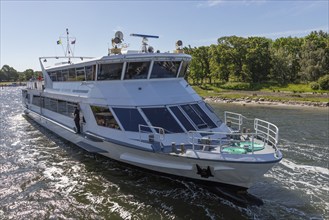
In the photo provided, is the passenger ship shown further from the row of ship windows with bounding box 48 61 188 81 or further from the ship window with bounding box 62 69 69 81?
the ship window with bounding box 62 69 69 81

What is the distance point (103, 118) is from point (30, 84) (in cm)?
1963

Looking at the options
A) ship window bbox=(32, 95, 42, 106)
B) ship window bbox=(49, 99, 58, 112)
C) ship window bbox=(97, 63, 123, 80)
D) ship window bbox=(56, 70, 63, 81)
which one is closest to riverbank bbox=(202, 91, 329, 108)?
ship window bbox=(32, 95, 42, 106)

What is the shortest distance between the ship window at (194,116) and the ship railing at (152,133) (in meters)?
1.69

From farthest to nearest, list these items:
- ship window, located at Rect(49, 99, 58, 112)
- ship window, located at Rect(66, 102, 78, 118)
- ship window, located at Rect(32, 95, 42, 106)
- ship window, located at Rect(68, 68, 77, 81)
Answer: ship window, located at Rect(32, 95, 42, 106), ship window, located at Rect(49, 99, 58, 112), ship window, located at Rect(68, 68, 77, 81), ship window, located at Rect(66, 102, 78, 118)

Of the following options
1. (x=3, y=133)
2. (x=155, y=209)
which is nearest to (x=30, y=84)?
(x=3, y=133)

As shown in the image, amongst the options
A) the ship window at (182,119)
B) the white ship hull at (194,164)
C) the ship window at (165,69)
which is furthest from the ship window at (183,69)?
the white ship hull at (194,164)

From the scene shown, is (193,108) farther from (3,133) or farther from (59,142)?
(3,133)

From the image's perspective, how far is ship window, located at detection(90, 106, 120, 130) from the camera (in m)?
13.2

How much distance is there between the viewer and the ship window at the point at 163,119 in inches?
→ 487

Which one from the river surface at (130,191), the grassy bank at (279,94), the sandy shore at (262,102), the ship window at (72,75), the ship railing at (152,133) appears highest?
the ship window at (72,75)

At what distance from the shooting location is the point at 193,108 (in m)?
13.5

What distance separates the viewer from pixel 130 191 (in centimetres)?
1169

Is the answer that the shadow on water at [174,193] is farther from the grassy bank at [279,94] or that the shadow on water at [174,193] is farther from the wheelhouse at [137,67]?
the grassy bank at [279,94]

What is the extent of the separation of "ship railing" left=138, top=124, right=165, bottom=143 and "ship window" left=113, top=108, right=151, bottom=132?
1.9 inches
